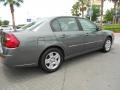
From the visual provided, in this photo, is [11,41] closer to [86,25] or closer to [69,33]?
[69,33]

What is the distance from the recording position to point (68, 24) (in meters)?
4.89

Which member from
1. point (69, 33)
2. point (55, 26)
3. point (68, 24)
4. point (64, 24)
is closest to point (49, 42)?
point (55, 26)

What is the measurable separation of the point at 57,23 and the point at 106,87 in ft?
7.04

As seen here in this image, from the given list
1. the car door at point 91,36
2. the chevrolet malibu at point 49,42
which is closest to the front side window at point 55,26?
the chevrolet malibu at point 49,42

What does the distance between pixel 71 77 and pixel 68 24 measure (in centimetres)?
164

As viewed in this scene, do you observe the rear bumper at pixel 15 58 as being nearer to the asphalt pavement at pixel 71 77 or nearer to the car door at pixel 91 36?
the asphalt pavement at pixel 71 77

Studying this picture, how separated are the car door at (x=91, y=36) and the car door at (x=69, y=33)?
27 centimetres

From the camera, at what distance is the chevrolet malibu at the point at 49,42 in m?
3.80

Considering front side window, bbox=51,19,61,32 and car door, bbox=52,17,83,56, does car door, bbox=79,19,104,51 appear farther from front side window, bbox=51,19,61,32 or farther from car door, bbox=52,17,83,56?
front side window, bbox=51,19,61,32

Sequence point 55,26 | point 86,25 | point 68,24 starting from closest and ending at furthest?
point 55,26 < point 68,24 < point 86,25

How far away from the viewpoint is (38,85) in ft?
12.1

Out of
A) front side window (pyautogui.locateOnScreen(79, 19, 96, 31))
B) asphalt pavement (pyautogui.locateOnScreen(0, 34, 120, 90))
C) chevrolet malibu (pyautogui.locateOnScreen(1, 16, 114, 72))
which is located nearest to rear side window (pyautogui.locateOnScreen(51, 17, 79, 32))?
A: chevrolet malibu (pyautogui.locateOnScreen(1, 16, 114, 72))

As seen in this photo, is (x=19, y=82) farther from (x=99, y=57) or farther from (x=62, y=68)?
(x=99, y=57)

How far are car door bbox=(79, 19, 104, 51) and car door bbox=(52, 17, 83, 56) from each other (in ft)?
0.87
